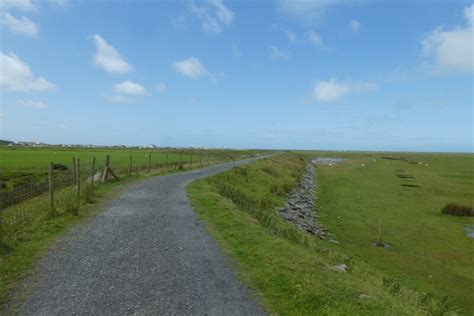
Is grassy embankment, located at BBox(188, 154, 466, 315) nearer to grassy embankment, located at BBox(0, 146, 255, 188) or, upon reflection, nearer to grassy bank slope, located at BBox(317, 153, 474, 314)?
grassy bank slope, located at BBox(317, 153, 474, 314)

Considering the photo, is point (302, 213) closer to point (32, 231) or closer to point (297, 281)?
point (32, 231)

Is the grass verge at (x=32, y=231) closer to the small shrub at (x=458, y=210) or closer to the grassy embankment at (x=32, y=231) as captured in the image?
the grassy embankment at (x=32, y=231)

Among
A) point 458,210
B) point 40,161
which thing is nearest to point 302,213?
point 458,210

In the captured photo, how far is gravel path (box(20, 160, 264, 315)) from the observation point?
22.8 feet

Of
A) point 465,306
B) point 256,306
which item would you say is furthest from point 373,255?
point 256,306

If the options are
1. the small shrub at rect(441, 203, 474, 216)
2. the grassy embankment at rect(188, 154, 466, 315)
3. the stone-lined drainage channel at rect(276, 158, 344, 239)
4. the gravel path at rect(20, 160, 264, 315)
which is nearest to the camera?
the gravel path at rect(20, 160, 264, 315)

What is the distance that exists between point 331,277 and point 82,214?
10834 millimetres

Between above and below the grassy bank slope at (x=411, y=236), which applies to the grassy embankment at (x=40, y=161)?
above

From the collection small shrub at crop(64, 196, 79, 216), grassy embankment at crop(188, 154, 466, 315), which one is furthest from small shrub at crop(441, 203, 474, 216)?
small shrub at crop(64, 196, 79, 216)

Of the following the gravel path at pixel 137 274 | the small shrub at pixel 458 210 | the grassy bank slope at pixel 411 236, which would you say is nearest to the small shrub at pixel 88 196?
the gravel path at pixel 137 274

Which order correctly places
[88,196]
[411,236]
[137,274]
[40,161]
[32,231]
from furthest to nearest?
1. [40,161]
2. [411,236]
3. [88,196]
4. [32,231]
5. [137,274]

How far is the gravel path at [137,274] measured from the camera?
274 inches

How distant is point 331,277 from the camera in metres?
9.16

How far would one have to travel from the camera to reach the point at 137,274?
861cm
